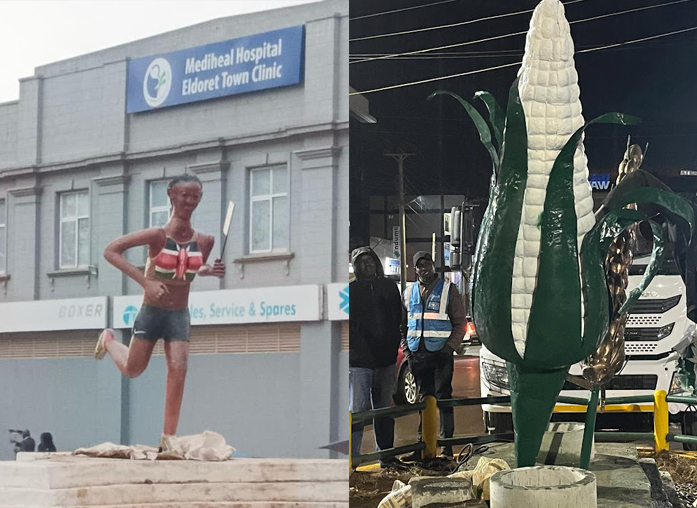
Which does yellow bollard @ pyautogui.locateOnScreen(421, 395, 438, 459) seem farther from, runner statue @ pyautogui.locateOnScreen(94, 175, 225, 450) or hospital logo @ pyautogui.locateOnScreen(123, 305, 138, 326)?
hospital logo @ pyautogui.locateOnScreen(123, 305, 138, 326)

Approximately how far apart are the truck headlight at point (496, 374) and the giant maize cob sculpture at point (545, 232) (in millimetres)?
40

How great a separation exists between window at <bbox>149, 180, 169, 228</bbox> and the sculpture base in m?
0.88

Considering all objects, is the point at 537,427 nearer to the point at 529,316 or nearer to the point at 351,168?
the point at 529,316

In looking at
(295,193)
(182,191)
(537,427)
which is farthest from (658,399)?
(182,191)

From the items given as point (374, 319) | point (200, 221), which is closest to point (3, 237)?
point (200, 221)

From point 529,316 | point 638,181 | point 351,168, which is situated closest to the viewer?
point 529,316

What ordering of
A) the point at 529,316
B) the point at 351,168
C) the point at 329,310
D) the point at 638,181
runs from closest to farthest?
the point at 529,316, the point at 638,181, the point at 351,168, the point at 329,310

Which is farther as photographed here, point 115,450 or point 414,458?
point 115,450

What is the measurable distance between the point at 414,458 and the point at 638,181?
3.37 ft

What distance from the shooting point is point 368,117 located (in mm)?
2201

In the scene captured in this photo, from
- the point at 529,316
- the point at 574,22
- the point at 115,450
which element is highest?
the point at 574,22

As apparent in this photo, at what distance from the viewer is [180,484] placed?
→ 263 cm

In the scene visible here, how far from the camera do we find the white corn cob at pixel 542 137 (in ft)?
5.97

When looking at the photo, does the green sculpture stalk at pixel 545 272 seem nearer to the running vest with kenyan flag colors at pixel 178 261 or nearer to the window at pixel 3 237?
the running vest with kenyan flag colors at pixel 178 261
